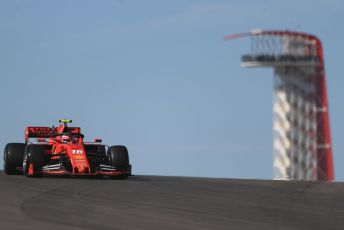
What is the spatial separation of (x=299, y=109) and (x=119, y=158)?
2971 inches

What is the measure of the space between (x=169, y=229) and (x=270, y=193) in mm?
6864

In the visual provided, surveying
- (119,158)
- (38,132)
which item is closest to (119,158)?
(119,158)

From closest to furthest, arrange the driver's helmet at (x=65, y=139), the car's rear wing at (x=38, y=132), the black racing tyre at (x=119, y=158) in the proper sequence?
1. the black racing tyre at (x=119, y=158)
2. the driver's helmet at (x=65, y=139)
3. the car's rear wing at (x=38, y=132)

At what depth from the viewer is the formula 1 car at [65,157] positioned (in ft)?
73.9

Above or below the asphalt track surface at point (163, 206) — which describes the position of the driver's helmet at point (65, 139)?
above

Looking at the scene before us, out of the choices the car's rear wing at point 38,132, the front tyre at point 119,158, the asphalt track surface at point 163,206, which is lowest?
the asphalt track surface at point 163,206

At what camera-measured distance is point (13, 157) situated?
2459cm

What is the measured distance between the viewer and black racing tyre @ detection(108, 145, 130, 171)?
23016 millimetres

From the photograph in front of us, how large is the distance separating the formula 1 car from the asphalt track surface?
170 centimetres

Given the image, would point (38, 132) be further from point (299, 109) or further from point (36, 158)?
point (299, 109)

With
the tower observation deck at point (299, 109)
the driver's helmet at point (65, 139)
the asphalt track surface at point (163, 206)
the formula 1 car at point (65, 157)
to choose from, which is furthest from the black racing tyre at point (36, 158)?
the tower observation deck at point (299, 109)

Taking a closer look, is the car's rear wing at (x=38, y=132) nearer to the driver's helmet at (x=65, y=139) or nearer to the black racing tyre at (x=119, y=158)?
the driver's helmet at (x=65, y=139)

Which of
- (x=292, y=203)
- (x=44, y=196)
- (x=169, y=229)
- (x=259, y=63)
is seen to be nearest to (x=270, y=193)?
(x=292, y=203)

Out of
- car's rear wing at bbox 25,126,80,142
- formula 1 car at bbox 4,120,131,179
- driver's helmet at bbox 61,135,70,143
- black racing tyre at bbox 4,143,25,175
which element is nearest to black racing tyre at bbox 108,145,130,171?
formula 1 car at bbox 4,120,131,179
